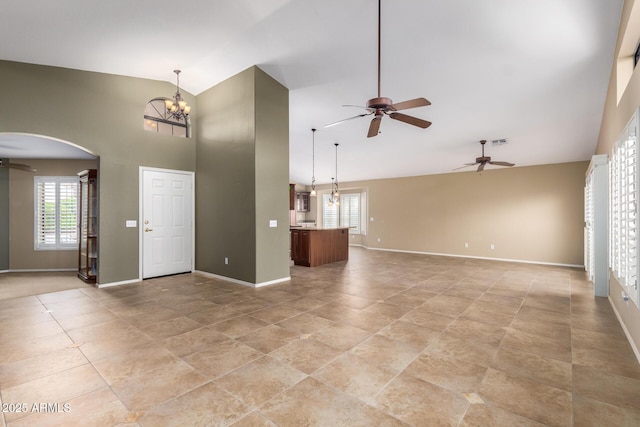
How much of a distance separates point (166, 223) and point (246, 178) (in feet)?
6.74

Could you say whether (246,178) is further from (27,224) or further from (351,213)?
(351,213)

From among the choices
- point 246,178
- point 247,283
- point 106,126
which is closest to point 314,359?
point 247,283

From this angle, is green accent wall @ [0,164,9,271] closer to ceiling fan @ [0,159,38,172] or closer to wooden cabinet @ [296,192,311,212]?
ceiling fan @ [0,159,38,172]

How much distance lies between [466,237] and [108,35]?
30.4ft

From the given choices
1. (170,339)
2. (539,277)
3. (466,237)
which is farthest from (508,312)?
(466,237)

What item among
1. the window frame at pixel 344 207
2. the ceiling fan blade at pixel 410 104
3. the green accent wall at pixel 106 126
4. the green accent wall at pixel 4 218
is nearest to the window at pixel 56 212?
the green accent wall at pixel 4 218

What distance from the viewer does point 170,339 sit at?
9.77 ft

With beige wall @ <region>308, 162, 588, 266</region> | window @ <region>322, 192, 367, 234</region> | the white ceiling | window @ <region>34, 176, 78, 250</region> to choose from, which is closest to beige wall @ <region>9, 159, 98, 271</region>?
window @ <region>34, 176, 78, 250</region>

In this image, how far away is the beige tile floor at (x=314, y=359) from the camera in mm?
1894

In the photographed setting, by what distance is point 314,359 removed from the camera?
2574 millimetres

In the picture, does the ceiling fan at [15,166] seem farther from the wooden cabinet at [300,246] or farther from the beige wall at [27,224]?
the wooden cabinet at [300,246]

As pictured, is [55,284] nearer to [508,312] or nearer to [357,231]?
[508,312]

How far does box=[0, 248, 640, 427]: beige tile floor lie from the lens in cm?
189

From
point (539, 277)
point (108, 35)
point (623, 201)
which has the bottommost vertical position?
point (539, 277)
